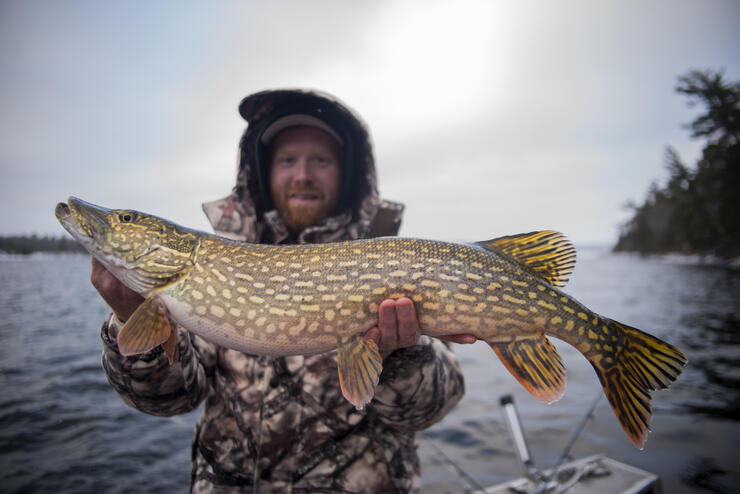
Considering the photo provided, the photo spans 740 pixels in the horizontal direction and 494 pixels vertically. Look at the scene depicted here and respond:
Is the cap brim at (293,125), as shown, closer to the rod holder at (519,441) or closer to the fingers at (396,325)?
the fingers at (396,325)

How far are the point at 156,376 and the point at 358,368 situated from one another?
38.6 inches

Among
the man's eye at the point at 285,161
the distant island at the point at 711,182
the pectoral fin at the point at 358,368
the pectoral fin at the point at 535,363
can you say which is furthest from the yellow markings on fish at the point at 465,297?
the distant island at the point at 711,182

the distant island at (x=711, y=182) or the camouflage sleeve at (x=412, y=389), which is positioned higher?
the distant island at (x=711, y=182)

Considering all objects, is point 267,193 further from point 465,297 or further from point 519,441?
point 519,441

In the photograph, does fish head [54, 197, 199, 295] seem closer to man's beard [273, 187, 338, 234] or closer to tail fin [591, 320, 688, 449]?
man's beard [273, 187, 338, 234]

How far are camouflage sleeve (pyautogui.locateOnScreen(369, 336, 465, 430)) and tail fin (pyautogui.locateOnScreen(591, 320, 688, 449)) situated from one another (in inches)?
29.2

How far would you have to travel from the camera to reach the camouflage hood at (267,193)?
2680mm

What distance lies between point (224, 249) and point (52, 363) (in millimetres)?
7743

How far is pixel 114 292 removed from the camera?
170cm

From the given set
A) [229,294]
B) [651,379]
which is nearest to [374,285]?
[229,294]

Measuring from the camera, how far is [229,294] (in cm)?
165

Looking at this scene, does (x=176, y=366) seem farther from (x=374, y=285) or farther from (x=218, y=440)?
(x=374, y=285)

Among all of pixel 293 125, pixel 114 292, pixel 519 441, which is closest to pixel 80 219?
pixel 114 292

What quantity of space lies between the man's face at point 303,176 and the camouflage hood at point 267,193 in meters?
0.09
